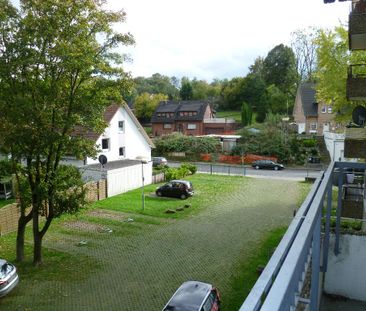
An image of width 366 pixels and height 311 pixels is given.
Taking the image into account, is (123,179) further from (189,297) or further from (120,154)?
(189,297)

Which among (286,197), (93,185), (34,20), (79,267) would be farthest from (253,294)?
(286,197)

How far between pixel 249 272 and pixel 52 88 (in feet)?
32.0

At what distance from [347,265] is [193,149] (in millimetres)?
37385

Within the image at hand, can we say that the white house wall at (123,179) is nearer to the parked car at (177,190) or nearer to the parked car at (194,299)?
the parked car at (177,190)

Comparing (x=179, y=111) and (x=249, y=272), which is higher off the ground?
(x=179, y=111)

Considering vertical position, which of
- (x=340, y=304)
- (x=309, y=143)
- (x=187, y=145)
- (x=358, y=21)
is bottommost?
(x=340, y=304)

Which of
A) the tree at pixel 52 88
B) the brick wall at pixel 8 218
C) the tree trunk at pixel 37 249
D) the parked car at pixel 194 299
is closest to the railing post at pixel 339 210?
the parked car at pixel 194 299

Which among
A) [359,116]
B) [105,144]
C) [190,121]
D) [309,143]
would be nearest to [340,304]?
[359,116]

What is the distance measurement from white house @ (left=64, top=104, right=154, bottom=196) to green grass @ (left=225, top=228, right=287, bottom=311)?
11088mm

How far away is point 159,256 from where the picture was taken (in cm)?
1577

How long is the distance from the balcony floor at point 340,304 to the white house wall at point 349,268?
0.14 metres

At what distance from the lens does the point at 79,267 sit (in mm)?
14641

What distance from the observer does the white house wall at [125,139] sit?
32141 mm

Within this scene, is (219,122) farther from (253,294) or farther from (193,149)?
(253,294)
